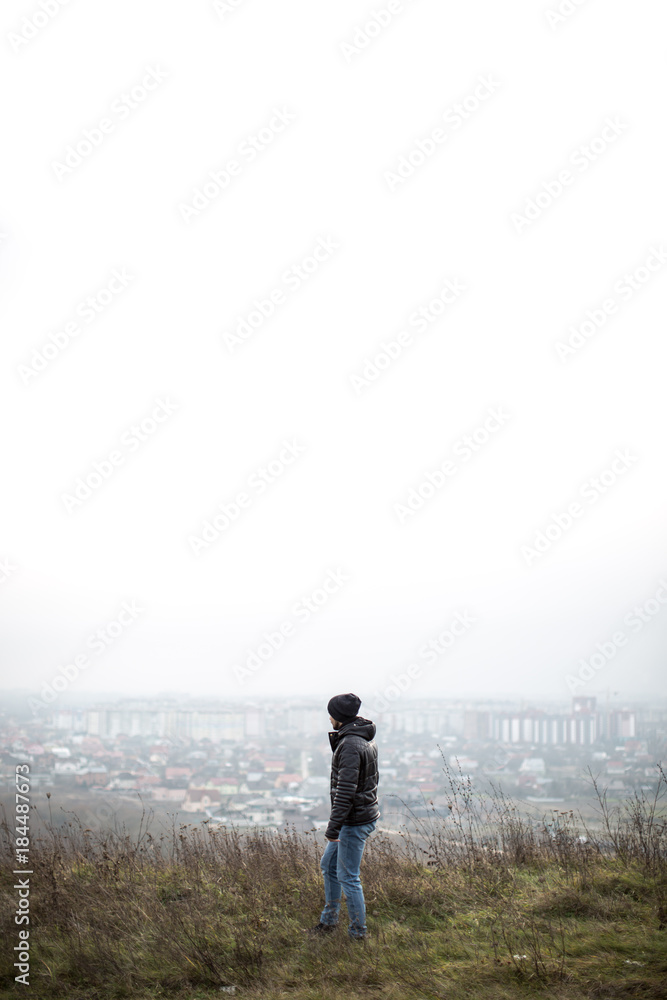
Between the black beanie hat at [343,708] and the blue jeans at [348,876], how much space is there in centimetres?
90

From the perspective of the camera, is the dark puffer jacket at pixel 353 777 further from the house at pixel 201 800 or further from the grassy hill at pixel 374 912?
the house at pixel 201 800

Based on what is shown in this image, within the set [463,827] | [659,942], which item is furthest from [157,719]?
[659,942]

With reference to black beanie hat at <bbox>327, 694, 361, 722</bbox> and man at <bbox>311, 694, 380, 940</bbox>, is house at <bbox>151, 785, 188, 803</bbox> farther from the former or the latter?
black beanie hat at <bbox>327, 694, 361, 722</bbox>

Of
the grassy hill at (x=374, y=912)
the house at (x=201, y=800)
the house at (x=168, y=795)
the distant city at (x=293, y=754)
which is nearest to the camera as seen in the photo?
the grassy hill at (x=374, y=912)

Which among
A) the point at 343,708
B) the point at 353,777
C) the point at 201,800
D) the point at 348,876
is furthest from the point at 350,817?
the point at 201,800

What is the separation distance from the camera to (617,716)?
2886 cm

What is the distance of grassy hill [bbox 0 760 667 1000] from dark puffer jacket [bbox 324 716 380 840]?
3.23 feet

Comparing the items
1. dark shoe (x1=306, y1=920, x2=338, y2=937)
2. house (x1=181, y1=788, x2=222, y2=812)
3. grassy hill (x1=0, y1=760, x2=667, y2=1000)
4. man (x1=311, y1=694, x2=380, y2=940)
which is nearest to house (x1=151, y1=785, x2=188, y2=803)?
house (x1=181, y1=788, x2=222, y2=812)

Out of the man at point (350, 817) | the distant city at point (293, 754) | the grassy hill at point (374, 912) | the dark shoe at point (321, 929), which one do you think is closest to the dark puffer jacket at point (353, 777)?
the man at point (350, 817)

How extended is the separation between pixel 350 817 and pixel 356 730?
0.73 m

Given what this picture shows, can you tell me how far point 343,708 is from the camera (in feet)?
20.3

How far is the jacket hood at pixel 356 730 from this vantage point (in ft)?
20.0

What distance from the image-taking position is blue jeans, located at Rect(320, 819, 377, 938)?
18.8 ft

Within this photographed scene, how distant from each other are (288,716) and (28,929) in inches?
1605
